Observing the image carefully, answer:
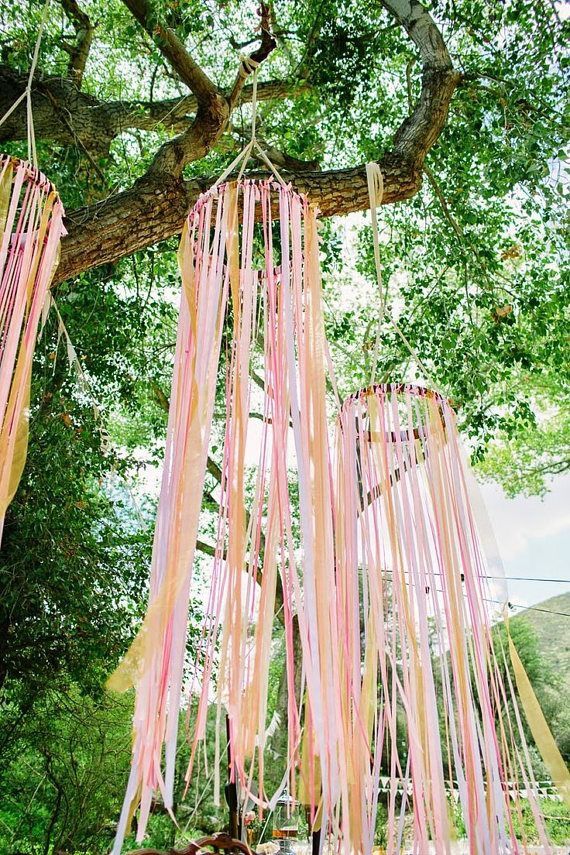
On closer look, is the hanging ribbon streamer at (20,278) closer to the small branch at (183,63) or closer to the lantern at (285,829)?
the small branch at (183,63)

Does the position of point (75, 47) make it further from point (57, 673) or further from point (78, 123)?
point (57, 673)

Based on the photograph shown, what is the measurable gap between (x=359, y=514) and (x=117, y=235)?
4.16 ft

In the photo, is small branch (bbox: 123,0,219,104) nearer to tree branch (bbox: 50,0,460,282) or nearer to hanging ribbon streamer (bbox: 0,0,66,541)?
tree branch (bbox: 50,0,460,282)

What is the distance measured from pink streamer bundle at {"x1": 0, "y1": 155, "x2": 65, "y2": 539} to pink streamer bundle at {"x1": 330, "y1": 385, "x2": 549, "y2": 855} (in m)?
0.71

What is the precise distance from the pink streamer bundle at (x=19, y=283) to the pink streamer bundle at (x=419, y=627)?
706 mm

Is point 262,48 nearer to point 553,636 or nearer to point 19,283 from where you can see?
point 19,283

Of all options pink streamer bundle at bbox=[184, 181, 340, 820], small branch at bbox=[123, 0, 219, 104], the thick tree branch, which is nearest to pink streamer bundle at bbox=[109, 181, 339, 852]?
pink streamer bundle at bbox=[184, 181, 340, 820]

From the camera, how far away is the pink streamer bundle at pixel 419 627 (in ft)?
4.04

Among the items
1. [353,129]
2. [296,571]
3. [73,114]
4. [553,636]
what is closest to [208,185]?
[73,114]

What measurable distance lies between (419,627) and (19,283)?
3.57 feet

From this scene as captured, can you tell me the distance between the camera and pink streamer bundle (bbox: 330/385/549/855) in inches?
48.4

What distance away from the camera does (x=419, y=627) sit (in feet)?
5.03

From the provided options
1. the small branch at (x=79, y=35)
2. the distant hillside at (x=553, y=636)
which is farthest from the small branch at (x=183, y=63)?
the distant hillside at (x=553, y=636)

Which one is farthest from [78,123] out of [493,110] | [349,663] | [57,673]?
[57,673]
